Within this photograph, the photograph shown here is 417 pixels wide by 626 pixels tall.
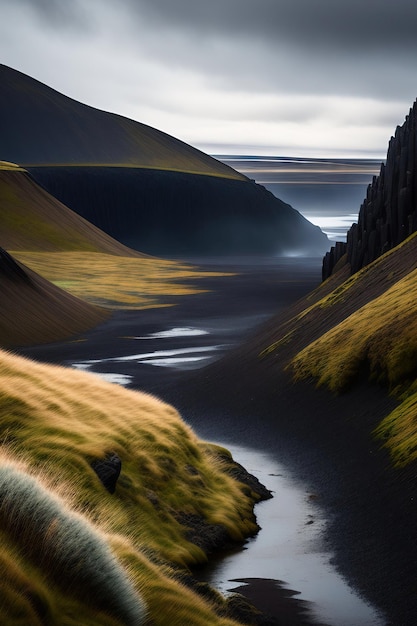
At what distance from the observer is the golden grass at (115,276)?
3627 inches

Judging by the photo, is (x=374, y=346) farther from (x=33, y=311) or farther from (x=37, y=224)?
(x=37, y=224)

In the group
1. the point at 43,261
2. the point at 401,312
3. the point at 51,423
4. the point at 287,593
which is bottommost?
the point at 287,593

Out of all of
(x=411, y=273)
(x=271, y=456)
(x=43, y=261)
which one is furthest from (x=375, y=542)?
(x=43, y=261)

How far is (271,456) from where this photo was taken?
26.2 metres

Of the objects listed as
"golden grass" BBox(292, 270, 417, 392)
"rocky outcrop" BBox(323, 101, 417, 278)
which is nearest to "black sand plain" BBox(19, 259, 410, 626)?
"golden grass" BBox(292, 270, 417, 392)

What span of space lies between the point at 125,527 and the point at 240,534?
2974 millimetres

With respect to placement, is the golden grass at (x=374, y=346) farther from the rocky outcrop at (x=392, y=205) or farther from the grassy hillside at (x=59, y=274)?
the grassy hillside at (x=59, y=274)

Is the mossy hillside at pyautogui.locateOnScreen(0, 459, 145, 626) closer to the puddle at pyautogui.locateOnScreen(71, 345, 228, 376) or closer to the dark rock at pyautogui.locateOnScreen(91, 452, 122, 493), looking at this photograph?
the dark rock at pyautogui.locateOnScreen(91, 452, 122, 493)

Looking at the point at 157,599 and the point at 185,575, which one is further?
the point at 185,575

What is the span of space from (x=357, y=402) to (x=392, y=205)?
2185cm

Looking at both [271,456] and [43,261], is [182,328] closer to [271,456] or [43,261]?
[271,456]

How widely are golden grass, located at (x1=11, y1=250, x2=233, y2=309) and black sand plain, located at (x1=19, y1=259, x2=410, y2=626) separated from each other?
106 feet

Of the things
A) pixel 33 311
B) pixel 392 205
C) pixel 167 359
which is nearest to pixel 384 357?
pixel 392 205

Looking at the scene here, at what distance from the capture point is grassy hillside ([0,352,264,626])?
40.2 feet
